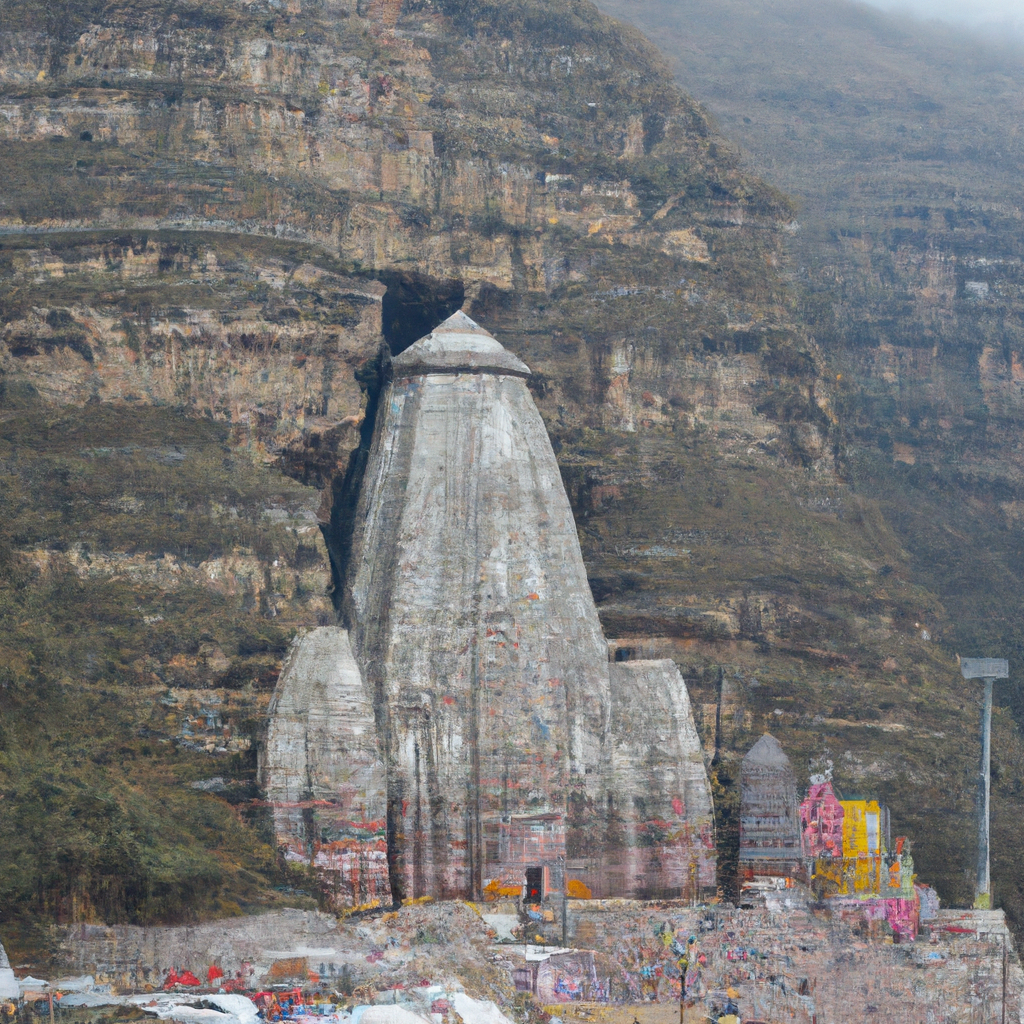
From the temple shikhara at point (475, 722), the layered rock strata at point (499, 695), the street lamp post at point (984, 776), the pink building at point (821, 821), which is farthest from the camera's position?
the street lamp post at point (984, 776)

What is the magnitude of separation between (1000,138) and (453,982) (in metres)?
47.9

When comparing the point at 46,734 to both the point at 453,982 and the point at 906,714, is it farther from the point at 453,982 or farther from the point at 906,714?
the point at 906,714

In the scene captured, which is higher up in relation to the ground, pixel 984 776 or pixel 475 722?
pixel 475 722

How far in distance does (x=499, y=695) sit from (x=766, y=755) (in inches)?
271

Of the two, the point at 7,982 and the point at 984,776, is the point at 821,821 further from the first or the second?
the point at 7,982

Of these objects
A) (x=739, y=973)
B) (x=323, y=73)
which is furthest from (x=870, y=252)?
(x=739, y=973)

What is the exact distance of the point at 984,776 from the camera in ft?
161

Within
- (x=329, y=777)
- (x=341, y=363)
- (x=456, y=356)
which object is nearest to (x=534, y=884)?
(x=329, y=777)

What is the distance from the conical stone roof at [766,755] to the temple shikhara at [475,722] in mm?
1912

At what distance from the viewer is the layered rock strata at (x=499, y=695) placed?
154 feet

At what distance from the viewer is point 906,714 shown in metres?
51.9

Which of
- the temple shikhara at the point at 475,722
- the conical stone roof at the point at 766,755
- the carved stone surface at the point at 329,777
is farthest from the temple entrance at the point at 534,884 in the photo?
the conical stone roof at the point at 766,755

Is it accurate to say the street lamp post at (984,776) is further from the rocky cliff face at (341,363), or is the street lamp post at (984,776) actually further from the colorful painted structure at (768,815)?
the colorful painted structure at (768,815)

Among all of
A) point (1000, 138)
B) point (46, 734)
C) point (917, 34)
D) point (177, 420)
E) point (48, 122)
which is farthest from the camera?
point (917, 34)
